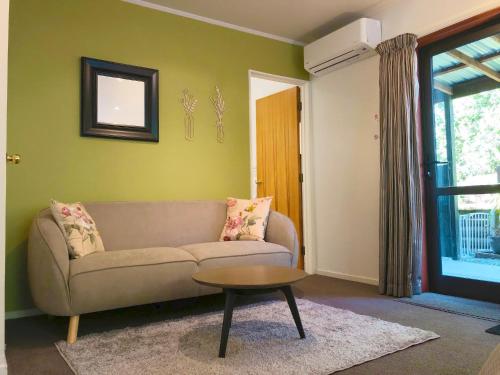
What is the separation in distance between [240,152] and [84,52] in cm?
159

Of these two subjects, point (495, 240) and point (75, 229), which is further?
point (495, 240)

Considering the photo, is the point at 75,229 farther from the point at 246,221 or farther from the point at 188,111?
the point at 188,111

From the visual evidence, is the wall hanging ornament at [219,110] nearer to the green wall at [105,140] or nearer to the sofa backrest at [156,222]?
the green wall at [105,140]

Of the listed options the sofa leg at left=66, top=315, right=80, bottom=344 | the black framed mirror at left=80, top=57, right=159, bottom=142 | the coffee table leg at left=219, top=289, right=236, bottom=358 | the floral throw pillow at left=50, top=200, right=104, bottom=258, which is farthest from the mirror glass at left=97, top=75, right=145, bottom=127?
the coffee table leg at left=219, top=289, right=236, bottom=358

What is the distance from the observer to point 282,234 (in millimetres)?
3096

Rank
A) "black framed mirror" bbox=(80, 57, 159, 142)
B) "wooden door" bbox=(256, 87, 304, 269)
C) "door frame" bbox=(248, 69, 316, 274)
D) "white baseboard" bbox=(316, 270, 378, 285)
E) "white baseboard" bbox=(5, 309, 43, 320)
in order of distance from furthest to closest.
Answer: "wooden door" bbox=(256, 87, 304, 269), "door frame" bbox=(248, 69, 316, 274), "white baseboard" bbox=(316, 270, 378, 285), "black framed mirror" bbox=(80, 57, 159, 142), "white baseboard" bbox=(5, 309, 43, 320)

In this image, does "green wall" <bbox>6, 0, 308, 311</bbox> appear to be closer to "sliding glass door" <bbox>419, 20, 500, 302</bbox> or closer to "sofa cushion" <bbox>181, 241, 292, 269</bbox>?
"sofa cushion" <bbox>181, 241, 292, 269</bbox>

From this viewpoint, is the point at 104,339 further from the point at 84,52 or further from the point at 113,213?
the point at 84,52

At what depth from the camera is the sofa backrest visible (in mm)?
2809

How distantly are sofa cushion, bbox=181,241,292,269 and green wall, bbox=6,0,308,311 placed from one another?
0.81 metres

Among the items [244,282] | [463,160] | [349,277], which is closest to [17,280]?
[244,282]

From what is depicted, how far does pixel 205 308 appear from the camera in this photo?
2.73 metres

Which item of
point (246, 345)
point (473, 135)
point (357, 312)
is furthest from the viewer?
point (473, 135)

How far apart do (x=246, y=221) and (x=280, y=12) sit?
1.95 metres
